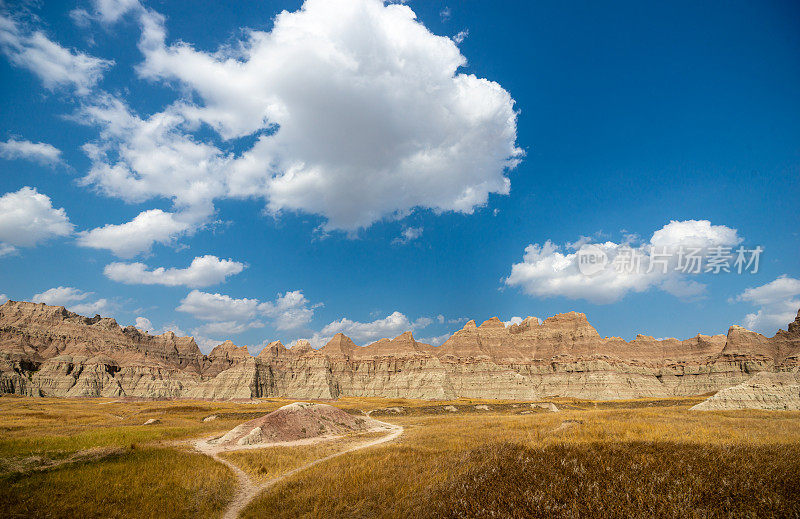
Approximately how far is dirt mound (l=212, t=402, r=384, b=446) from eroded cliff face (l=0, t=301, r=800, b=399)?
82.5m

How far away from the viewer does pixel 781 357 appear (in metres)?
95.5

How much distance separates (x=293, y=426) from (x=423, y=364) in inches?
3959

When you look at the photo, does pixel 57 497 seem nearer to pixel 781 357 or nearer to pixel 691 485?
pixel 691 485

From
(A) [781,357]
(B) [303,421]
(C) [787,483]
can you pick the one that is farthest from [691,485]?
(A) [781,357]

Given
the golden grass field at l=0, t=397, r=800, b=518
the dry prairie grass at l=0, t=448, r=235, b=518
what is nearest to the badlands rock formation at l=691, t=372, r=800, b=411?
the golden grass field at l=0, t=397, r=800, b=518

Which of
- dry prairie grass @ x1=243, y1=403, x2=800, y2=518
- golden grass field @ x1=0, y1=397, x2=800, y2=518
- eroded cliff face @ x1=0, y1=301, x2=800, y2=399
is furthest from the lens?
eroded cliff face @ x1=0, y1=301, x2=800, y2=399

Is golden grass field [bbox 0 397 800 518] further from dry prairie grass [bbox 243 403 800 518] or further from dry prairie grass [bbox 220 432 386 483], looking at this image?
dry prairie grass [bbox 220 432 386 483]

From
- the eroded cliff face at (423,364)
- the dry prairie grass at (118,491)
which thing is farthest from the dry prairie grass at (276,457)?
the eroded cliff face at (423,364)

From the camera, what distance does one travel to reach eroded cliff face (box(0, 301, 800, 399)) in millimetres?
104188

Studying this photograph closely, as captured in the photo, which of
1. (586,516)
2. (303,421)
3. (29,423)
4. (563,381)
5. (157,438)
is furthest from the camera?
(563,381)

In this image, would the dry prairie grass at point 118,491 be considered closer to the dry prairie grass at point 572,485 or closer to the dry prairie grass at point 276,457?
the dry prairie grass at point 276,457

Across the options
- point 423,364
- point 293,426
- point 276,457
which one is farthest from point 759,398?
point 423,364

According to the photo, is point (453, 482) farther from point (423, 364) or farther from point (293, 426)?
point (423, 364)

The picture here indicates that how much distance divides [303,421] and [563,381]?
10734 centimetres
